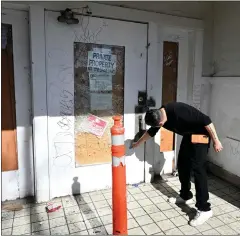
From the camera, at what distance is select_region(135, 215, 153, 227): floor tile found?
265cm

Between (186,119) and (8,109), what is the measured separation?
2.10 metres

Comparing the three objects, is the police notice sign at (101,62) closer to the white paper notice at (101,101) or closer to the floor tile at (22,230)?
the white paper notice at (101,101)

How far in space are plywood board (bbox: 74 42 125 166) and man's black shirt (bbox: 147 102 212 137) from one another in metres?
0.92

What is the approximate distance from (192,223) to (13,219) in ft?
6.41

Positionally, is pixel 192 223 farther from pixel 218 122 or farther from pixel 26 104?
pixel 26 104

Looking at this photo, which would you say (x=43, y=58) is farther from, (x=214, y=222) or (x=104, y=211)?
(x=214, y=222)

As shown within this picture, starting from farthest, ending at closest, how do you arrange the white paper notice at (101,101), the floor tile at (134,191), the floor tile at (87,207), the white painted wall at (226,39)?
the white painted wall at (226,39) < the floor tile at (134,191) < the white paper notice at (101,101) < the floor tile at (87,207)

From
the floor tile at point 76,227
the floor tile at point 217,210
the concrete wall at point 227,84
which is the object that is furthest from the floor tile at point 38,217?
the concrete wall at point 227,84

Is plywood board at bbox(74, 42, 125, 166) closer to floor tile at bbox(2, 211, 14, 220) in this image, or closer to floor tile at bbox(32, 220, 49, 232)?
floor tile at bbox(32, 220, 49, 232)

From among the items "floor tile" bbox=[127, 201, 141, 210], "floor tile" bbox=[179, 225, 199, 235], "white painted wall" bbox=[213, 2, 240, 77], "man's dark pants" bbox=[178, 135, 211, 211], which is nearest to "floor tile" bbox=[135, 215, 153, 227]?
"floor tile" bbox=[127, 201, 141, 210]

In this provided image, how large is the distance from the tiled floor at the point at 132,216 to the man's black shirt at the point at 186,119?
0.99m

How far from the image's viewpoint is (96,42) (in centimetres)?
312

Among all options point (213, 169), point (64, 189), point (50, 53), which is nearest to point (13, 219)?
point (64, 189)

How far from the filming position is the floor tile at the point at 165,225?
2.56m
